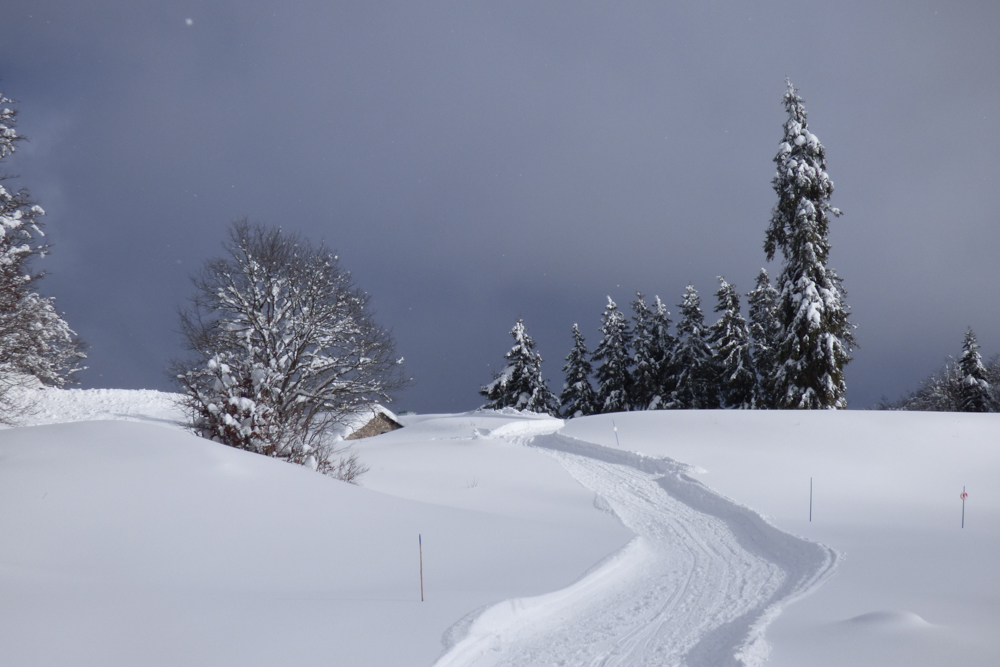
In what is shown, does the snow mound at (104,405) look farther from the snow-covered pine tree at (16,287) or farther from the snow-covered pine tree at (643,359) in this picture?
the snow-covered pine tree at (643,359)

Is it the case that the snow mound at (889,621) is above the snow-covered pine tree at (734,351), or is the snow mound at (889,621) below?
below

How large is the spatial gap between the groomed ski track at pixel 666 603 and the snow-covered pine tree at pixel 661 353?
3186 centimetres

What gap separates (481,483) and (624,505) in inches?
175

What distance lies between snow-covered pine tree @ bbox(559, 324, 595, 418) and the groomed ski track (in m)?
35.3

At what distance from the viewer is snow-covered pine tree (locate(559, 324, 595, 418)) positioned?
48938mm

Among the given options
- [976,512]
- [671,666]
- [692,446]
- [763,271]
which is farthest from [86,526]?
[763,271]

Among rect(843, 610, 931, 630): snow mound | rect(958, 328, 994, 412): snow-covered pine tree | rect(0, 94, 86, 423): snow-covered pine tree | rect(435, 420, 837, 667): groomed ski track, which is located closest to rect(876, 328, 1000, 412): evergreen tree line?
rect(958, 328, 994, 412): snow-covered pine tree

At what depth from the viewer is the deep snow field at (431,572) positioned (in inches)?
212

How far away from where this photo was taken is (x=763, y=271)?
1672 inches

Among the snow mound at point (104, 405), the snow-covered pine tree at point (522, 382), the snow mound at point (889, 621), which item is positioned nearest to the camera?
the snow mound at point (889, 621)

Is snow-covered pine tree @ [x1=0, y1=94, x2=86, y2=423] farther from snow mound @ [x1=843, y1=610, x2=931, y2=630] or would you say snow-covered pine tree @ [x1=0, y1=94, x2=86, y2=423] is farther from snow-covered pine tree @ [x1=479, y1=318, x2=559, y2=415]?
snow-covered pine tree @ [x1=479, y1=318, x2=559, y2=415]

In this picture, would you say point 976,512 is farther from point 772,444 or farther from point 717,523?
point 772,444

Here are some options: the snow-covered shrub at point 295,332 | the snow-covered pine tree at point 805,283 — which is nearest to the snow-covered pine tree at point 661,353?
the snow-covered pine tree at point 805,283

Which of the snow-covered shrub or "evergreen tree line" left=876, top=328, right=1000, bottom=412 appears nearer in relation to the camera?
the snow-covered shrub
